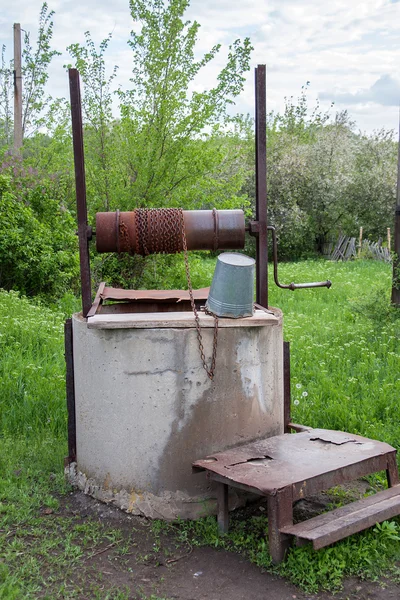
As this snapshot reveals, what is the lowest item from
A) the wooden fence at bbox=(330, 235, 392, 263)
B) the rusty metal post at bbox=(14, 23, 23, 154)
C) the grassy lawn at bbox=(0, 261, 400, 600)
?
the grassy lawn at bbox=(0, 261, 400, 600)

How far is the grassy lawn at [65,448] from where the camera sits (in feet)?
10.3

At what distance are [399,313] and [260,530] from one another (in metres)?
4.46

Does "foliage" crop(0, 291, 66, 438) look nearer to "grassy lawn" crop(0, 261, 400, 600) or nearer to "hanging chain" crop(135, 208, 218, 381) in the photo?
"grassy lawn" crop(0, 261, 400, 600)

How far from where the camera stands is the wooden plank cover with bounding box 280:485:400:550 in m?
3.04

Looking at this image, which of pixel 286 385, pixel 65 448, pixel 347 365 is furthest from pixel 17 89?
pixel 286 385

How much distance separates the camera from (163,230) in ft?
12.9

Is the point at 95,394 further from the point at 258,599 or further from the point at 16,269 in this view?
the point at 16,269

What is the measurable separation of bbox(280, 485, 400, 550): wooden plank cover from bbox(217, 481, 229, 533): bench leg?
433 mm

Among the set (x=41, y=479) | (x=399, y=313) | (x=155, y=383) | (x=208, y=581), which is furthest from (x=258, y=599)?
(x=399, y=313)

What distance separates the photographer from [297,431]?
170 inches

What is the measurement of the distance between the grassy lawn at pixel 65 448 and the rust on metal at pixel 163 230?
1.57 meters

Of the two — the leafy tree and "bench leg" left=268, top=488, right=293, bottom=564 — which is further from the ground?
the leafy tree

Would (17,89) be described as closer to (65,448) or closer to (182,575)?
(65,448)

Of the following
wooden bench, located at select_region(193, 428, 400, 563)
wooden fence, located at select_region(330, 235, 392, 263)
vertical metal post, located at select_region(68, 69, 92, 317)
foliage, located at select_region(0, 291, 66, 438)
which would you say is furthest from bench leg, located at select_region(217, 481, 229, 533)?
wooden fence, located at select_region(330, 235, 392, 263)
